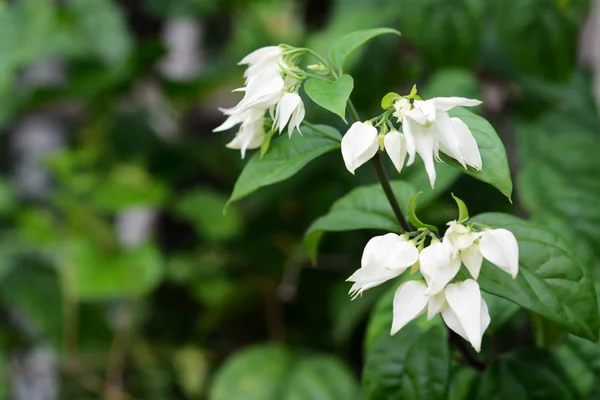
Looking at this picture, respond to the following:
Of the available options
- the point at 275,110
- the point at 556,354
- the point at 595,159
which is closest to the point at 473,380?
the point at 556,354

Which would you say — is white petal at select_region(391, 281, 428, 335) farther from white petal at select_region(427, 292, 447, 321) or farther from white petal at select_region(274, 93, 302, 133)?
white petal at select_region(274, 93, 302, 133)

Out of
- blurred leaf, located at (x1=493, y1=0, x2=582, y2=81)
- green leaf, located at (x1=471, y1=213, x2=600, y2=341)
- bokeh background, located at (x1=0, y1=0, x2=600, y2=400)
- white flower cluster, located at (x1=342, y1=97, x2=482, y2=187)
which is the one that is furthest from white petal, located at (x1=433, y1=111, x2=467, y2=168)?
blurred leaf, located at (x1=493, y1=0, x2=582, y2=81)

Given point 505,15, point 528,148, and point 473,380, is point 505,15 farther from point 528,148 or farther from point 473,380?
point 473,380

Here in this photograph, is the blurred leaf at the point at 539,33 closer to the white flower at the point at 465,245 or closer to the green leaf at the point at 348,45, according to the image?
the green leaf at the point at 348,45

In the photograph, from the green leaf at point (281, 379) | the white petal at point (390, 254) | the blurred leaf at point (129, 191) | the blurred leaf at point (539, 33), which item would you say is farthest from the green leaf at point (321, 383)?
the white petal at point (390, 254)

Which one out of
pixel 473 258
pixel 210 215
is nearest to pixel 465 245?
pixel 473 258

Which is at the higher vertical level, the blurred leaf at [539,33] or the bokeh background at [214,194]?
the blurred leaf at [539,33]
